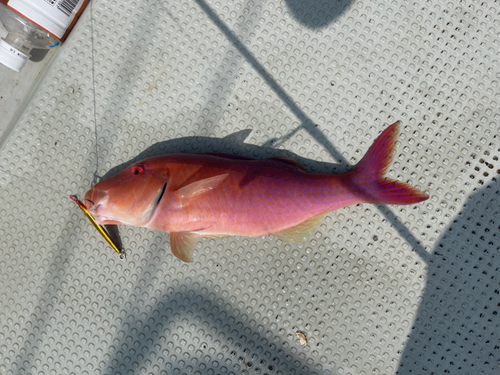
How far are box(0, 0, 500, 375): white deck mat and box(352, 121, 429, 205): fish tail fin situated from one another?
12 cm

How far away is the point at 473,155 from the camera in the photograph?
6.44ft

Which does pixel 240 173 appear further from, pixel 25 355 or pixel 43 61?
pixel 25 355

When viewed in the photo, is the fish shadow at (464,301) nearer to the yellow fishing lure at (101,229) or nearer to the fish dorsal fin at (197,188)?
the fish dorsal fin at (197,188)

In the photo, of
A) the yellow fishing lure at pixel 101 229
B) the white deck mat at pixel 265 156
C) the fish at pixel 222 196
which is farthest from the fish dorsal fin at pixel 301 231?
the yellow fishing lure at pixel 101 229

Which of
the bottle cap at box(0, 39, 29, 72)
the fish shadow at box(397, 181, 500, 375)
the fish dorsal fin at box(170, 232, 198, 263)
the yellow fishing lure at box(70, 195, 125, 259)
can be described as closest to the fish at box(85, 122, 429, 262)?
the fish dorsal fin at box(170, 232, 198, 263)

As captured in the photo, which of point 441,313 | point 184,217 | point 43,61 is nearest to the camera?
point 184,217

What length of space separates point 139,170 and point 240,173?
23.1 inches

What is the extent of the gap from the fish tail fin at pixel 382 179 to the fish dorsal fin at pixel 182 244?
105 cm

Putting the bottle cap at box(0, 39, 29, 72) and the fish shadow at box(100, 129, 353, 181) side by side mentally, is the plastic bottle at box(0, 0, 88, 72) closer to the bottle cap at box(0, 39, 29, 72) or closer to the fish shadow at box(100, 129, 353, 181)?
the bottle cap at box(0, 39, 29, 72)

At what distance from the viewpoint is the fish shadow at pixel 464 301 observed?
6.36ft

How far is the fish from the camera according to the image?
171 cm

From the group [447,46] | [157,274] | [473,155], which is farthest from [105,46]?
[473,155]

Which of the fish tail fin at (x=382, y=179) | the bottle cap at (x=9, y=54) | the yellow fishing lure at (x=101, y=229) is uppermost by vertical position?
the fish tail fin at (x=382, y=179)

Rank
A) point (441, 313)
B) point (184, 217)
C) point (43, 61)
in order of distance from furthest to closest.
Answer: point (43, 61)
point (441, 313)
point (184, 217)
